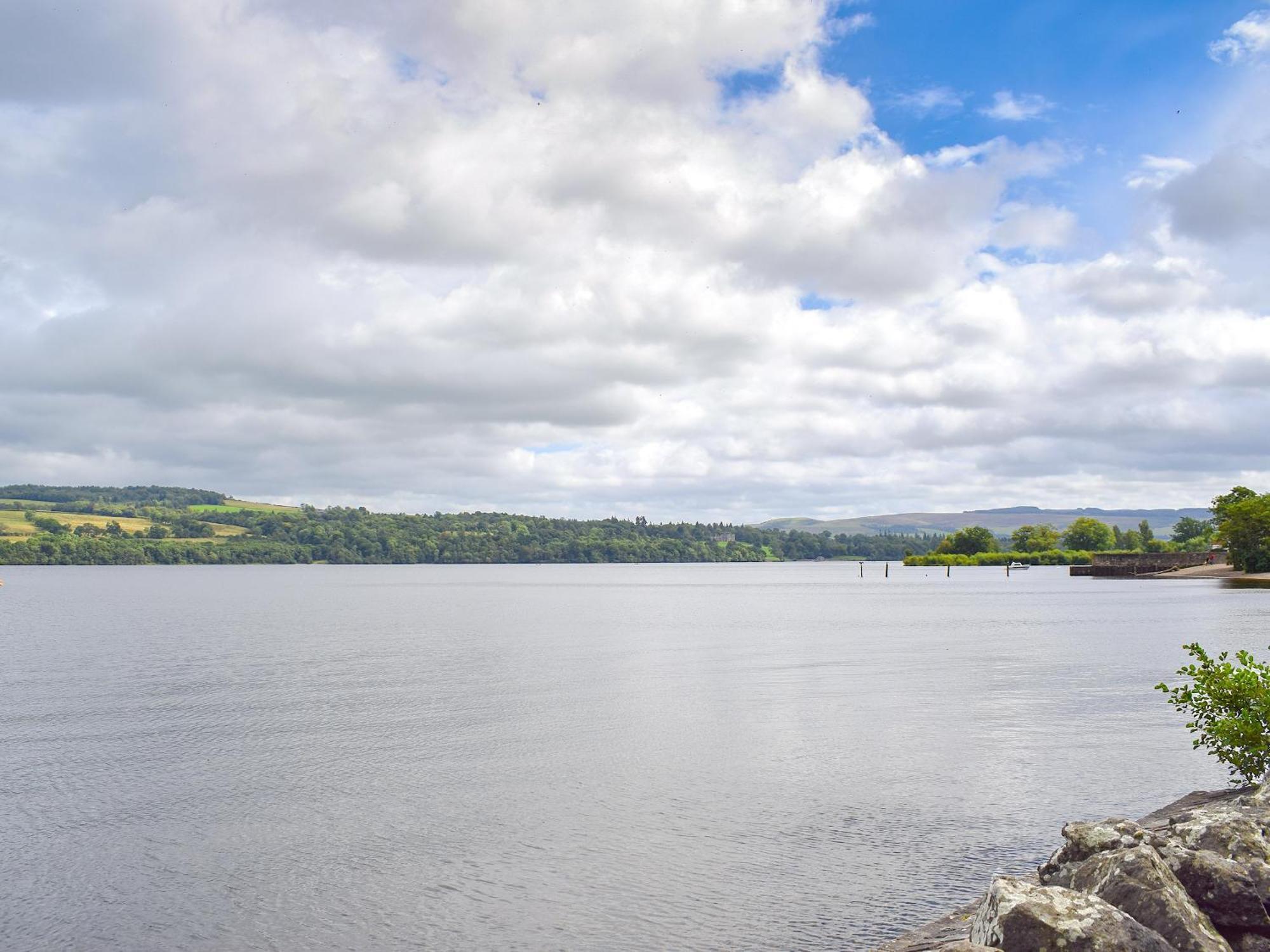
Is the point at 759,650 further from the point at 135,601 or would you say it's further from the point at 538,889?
the point at 135,601

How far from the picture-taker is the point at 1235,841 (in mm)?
12773

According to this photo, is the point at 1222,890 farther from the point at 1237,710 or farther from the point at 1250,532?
the point at 1250,532

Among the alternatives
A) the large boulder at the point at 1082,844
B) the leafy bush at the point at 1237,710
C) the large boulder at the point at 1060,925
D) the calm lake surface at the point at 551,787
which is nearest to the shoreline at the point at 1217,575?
the calm lake surface at the point at 551,787

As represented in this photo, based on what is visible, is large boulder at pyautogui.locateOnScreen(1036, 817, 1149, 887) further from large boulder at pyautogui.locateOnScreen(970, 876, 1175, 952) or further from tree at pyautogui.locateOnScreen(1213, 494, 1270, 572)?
tree at pyautogui.locateOnScreen(1213, 494, 1270, 572)

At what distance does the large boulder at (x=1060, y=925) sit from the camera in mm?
→ 9844

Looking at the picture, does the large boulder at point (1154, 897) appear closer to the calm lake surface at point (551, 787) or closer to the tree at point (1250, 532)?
the calm lake surface at point (551, 787)

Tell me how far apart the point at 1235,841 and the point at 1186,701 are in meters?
8.63

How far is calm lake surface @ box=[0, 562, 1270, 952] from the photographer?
16281 mm

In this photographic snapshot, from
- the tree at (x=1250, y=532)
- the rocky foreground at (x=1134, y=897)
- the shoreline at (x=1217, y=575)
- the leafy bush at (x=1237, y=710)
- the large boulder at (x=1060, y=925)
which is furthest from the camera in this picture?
the tree at (x=1250, y=532)

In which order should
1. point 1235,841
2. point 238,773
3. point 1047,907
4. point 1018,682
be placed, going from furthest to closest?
point 1018,682
point 238,773
point 1235,841
point 1047,907

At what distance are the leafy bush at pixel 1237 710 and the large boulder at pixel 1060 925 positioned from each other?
1028 centimetres

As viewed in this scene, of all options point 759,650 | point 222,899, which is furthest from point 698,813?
point 759,650

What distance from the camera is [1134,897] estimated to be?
10.8 m

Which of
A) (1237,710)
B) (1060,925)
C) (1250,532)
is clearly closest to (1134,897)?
(1060,925)
